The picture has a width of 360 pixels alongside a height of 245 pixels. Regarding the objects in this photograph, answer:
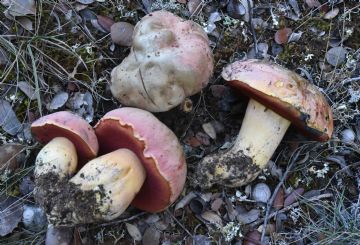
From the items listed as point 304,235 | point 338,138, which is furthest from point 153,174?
point 338,138

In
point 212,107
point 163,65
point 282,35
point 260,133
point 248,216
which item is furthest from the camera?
point 282,35

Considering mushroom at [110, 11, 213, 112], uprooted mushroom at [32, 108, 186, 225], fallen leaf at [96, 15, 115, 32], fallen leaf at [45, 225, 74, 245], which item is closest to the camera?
uprooted mushroom at [32, 108, 186, 225]

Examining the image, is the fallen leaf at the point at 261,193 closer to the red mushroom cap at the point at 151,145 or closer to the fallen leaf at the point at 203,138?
the fallen leaf at the point at 203,138

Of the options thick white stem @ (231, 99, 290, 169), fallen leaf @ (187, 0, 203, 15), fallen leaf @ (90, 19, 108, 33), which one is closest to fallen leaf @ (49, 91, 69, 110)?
fallen leaf @ (90, 19, 108, 33)

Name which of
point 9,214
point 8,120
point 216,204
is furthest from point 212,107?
point 9,214

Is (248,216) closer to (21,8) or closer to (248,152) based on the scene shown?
(248,152)

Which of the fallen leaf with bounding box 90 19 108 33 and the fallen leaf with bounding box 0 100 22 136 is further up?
the fallen leaf with bounding box 90 19 108 33

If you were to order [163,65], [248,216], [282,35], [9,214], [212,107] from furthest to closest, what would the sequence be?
1. [282,35]
2. [212,107]
3. [248,216]
4. [9,214]
5. [163,65]

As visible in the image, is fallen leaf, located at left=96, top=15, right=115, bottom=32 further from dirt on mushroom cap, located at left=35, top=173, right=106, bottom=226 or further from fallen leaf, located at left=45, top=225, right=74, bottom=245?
fallen leaf, located at left=45, top=225, right=74, bottom=245
